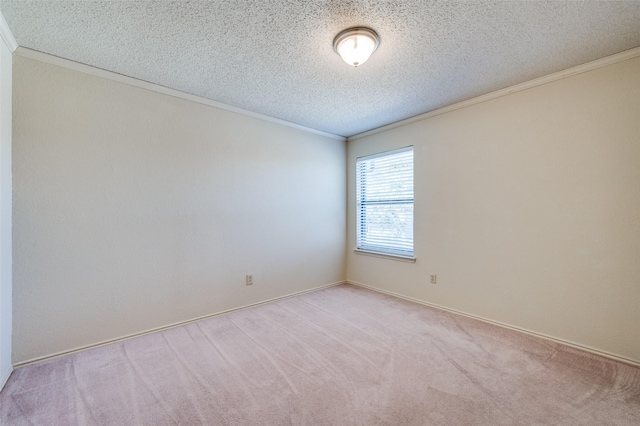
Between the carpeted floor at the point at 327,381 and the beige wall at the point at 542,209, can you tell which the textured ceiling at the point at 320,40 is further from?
the carpeted floor at the point at 327,381

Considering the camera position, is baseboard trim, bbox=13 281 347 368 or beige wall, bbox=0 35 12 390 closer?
beige wall, bbox=0 35 12 390

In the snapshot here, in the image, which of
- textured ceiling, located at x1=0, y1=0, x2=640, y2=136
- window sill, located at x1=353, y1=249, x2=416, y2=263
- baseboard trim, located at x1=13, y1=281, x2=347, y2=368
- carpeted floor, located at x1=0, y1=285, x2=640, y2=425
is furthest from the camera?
window sill, located at x1=353, y1=249, x2=416, y2=263

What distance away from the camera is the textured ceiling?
174cm

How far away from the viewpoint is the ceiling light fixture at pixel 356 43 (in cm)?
192

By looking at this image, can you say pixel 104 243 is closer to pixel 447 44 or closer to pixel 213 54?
pixel 213 54

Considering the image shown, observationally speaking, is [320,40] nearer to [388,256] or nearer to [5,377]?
[388,256]

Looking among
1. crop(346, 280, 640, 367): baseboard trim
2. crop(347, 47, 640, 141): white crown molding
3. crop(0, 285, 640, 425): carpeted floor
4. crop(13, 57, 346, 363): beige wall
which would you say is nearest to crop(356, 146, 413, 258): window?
crop(347, 47, 640, 141): white crown molding

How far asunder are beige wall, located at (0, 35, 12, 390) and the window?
3.87 m

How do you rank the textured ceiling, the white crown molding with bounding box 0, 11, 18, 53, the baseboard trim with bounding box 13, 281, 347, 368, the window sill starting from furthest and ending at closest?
the window sill
the baseboard trim with bounding box 13, 281, 347, 368
the white crown molding with bounding box 0, 11, 18, 53
the textured ceiling

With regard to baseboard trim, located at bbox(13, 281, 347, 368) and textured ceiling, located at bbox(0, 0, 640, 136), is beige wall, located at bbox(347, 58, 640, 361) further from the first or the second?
baseboard trim, located at bbox(13, 281, 347, 368)

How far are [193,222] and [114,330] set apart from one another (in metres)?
1.23

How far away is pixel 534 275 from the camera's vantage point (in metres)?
2.68

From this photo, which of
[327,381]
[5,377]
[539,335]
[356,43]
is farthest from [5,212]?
[539,335]

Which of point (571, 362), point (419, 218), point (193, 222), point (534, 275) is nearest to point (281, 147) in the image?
point (193, 222)
